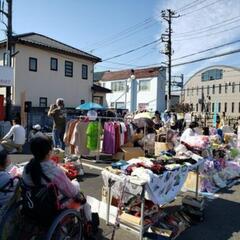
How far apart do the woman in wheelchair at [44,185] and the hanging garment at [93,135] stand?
687 centimetres

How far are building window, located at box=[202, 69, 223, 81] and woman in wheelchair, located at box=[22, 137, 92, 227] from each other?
7170 cm

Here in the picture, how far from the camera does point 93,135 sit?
10.9 meters

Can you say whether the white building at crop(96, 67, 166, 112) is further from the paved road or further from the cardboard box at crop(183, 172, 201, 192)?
the paved road

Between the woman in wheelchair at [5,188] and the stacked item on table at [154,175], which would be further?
the stacked item on table at [154,175]

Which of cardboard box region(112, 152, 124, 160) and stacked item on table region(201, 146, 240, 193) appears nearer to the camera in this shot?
stacked item on table region(201, 146, 240, 193)

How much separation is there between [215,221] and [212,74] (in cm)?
7119

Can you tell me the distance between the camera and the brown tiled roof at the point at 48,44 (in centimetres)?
2427

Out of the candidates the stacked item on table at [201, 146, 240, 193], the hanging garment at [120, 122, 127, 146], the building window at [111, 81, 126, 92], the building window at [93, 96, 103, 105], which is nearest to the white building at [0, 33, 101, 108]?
the building window at [93, 96, 103, 105]

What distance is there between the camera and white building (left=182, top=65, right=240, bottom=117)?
228 ft

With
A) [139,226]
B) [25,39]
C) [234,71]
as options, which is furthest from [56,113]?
[234,71]

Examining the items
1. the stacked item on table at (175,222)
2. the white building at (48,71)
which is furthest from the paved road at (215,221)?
the white building at (48,71)

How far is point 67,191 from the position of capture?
3.82 metres

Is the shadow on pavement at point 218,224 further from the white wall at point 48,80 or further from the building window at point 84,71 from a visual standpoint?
the building window at point 84,71

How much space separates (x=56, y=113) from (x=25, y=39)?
598 inches
